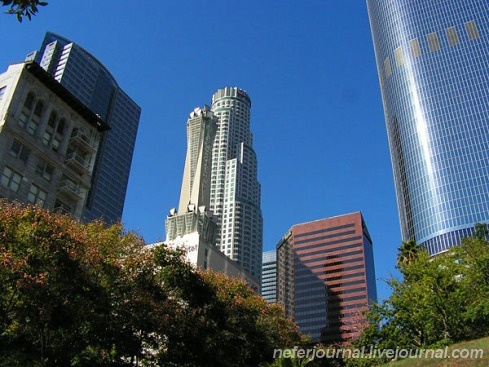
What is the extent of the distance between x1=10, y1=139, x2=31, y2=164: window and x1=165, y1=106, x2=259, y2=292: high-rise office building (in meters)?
50.8

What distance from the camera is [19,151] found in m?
45.4

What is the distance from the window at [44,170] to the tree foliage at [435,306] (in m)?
33.7

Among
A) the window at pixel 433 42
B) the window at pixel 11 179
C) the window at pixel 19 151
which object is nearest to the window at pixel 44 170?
the window at pixel 19 151

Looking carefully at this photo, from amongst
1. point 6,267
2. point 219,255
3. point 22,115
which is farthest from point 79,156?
point 219,255

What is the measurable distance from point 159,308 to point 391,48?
17322 cm

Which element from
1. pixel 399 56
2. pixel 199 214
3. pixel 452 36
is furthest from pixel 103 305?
pixel 452 36

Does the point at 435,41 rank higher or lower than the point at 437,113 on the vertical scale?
higher

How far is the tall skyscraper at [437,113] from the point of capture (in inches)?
5738

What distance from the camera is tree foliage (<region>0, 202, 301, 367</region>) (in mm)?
23656

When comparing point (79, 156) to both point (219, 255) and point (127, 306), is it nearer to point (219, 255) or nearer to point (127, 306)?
point (127, 306)

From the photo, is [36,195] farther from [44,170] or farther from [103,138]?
[103,138]

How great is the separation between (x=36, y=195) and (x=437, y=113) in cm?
14242

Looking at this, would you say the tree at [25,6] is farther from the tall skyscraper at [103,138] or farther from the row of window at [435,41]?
the row of window at [435,41]

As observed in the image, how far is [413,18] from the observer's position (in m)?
178
